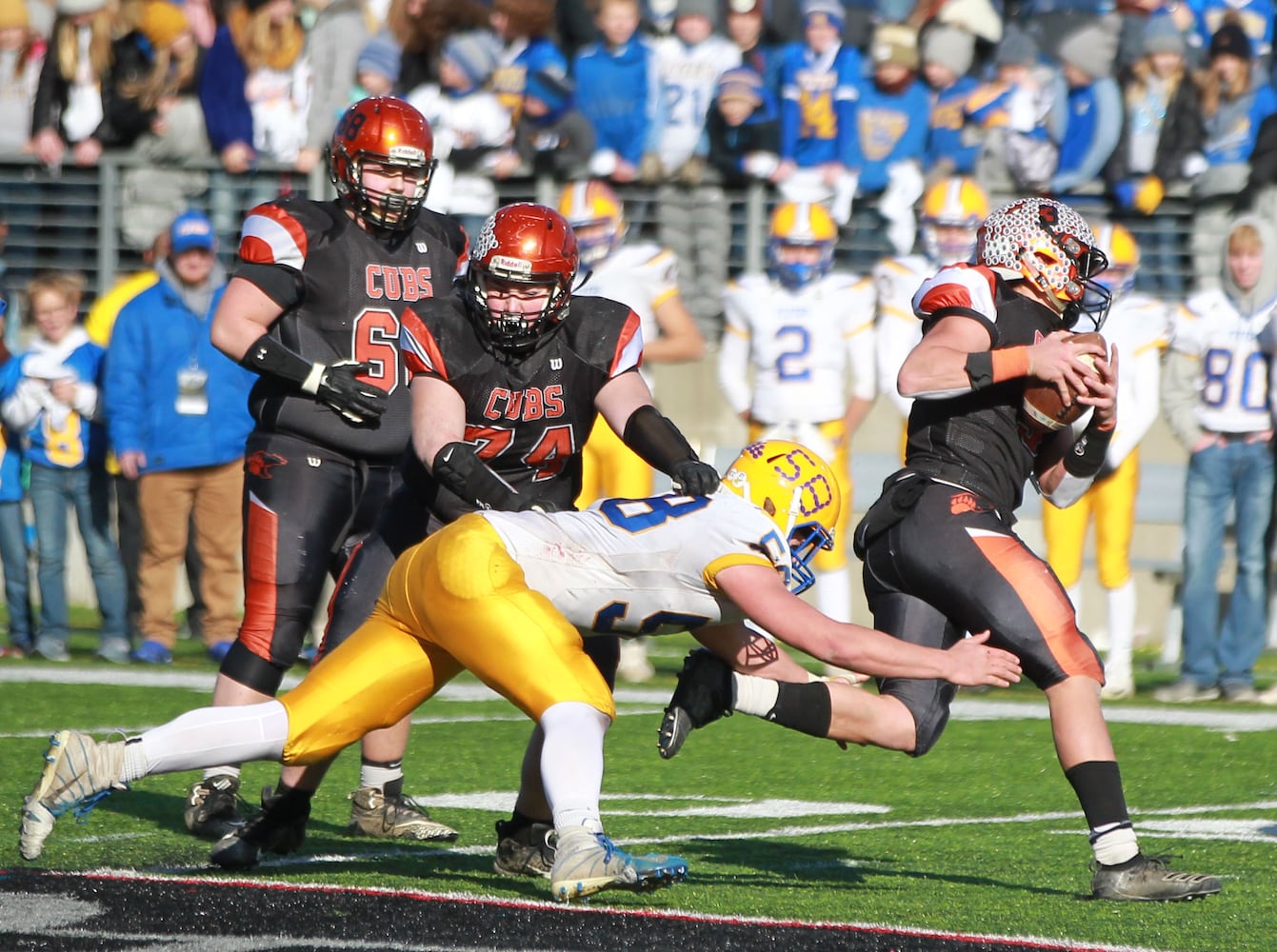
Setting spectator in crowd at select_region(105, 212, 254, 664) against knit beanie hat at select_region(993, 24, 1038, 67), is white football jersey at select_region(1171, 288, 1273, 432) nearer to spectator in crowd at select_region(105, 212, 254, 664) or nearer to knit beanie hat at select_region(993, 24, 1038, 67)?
knit beanie hat at select_region(993, 24, 1038, 67)

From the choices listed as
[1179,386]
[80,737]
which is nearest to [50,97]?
[1179,386]

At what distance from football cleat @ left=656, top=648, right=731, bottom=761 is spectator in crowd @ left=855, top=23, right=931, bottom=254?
750 cm

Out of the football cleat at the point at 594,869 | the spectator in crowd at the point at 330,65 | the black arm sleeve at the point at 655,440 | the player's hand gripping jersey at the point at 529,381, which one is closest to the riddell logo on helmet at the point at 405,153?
the player's hand gripping jersey at the point at 529,381

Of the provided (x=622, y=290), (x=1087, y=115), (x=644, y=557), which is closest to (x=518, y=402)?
(x=644, y=557)

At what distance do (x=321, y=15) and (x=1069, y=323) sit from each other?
7.99 meters

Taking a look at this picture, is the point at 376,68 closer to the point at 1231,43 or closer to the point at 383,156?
the point at 1231,43

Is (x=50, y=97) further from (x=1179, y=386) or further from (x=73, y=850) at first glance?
(x=73, y=850)

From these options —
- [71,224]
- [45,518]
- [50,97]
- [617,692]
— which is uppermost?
[50,97]

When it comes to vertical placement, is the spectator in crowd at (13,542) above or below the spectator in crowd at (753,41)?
below

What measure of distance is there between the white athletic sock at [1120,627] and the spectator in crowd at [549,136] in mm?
4206

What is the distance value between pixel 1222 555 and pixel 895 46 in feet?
13.1

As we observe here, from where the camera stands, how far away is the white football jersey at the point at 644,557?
4.52 meters

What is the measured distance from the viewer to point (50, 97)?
12.7m

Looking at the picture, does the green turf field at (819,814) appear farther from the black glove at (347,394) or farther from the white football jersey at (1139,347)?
the white football jersey at (1139,347)
